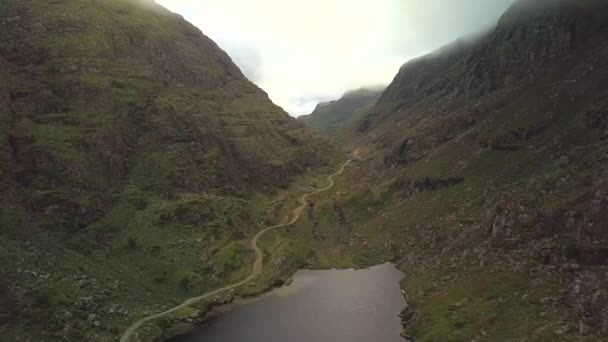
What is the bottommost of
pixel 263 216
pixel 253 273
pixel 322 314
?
pixel 322 314

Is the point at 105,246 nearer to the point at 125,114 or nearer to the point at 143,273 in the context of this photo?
the point at 143,273

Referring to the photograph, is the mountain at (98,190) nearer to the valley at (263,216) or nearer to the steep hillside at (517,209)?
the valley at (263,216)

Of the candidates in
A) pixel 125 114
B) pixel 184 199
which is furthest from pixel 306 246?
pixel 125 114

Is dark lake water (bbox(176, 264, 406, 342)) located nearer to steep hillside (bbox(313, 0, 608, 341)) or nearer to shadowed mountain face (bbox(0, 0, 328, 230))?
steep hillside (bbox(313, 0, 608, 341))

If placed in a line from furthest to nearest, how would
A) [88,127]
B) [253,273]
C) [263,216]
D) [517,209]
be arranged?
[263,216]
[88,127]
[253,273]
[517,209]

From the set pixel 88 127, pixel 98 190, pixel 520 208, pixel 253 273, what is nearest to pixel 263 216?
pixel 253 273

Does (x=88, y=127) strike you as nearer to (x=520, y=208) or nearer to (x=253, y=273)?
(x=253, y=273)

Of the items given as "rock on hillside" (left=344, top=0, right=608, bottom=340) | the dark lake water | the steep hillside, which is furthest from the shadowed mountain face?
"rock on hillside" (left=344, top=0, right=608, bottom=340)
